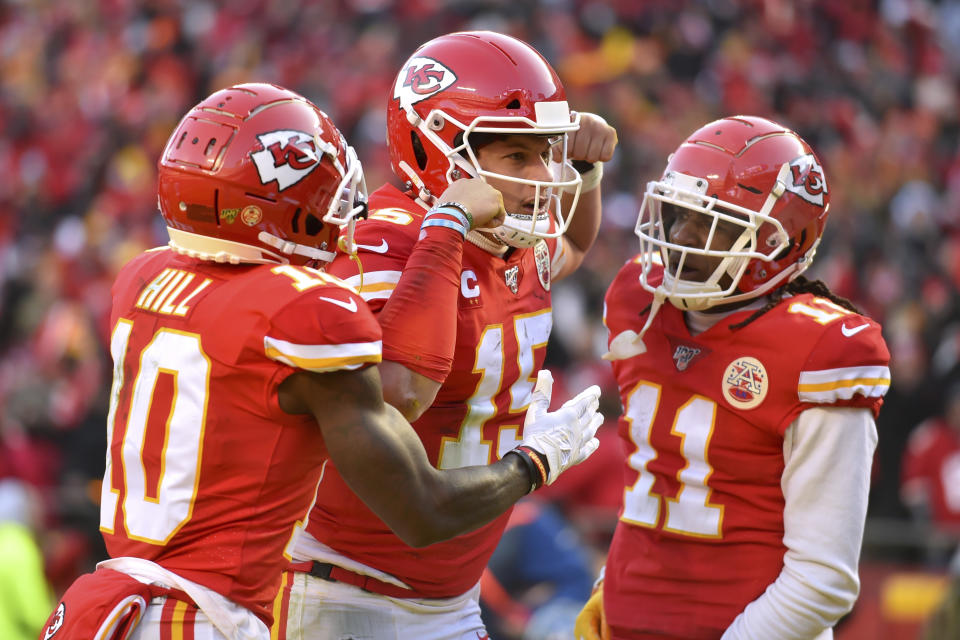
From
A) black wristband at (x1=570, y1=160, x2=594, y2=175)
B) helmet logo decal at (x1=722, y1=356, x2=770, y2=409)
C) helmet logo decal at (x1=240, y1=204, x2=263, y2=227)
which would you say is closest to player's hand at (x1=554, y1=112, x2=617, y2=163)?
black wristband at (x1=570, y1=160, x2=594, y2=175)

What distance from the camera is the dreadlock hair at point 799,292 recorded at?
10.7ft

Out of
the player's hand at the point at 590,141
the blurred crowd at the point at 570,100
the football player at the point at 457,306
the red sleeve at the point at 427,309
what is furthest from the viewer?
the blurred crowd at the point at 570,100

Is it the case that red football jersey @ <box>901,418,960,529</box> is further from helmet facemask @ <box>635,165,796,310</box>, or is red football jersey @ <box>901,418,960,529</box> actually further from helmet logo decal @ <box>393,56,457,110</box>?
helmet logo decal @ <box>393,56,457,110</box>

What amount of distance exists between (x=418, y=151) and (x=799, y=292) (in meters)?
1.10

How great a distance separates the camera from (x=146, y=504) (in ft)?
8.57

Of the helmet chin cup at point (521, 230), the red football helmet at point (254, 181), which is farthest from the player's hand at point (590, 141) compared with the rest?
the red football helmet at point (254, 181)

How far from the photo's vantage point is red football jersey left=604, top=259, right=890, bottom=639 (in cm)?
306

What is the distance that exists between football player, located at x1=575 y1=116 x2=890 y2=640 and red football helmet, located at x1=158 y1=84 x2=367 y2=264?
95 centimetres

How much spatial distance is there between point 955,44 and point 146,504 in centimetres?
1299

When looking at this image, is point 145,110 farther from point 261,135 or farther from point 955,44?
point 261,135

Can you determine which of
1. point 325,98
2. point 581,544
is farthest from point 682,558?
point 325,98

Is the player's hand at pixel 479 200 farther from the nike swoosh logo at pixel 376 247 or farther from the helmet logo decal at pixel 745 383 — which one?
the helmet logo decal at pixel 745 383

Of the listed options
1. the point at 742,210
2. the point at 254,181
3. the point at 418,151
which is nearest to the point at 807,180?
the point at 742,210

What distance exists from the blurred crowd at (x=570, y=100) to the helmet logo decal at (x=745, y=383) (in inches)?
153
